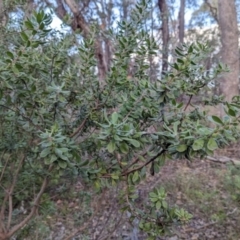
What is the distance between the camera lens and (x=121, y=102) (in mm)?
1285

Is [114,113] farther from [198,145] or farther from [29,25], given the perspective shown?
[29,25]

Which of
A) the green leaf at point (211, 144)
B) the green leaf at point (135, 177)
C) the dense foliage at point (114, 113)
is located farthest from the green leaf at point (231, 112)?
the green leaf at point (135, 177)

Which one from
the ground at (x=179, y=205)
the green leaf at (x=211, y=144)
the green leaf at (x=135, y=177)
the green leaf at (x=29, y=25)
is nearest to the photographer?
the green leaf at (x=211, y=144)

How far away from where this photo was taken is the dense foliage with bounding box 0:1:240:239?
3.12 feet

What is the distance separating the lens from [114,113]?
1.00m

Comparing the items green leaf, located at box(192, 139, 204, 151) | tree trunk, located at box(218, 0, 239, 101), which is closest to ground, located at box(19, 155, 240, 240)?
green leaf, located at box(192, 139, 204, 151)

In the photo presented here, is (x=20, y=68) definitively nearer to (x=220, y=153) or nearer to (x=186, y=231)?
(x=186, y=231)

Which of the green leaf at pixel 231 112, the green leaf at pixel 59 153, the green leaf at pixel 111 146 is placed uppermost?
the green leaf at pixel 231 112

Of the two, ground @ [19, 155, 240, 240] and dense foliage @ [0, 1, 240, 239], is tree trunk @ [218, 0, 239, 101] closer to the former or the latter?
ground @ [19, 155, 240, 240]

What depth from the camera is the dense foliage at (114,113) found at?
3.12 ft

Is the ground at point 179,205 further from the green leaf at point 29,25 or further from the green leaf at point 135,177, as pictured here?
the green leaf at point 29,25

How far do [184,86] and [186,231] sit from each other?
2.18 metres

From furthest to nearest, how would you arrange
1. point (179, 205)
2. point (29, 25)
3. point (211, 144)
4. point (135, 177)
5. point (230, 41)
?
point (230, 41) < point (179, 205) < point (135, 177) < point (29, 25) < point (211, 144)

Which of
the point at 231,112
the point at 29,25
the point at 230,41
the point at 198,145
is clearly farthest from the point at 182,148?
the point at 230,41
